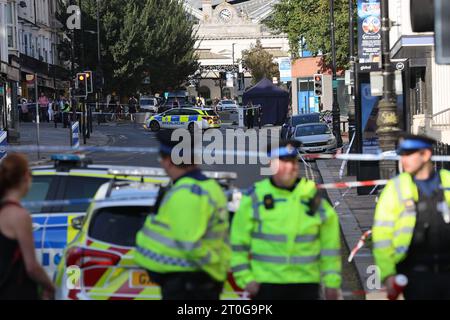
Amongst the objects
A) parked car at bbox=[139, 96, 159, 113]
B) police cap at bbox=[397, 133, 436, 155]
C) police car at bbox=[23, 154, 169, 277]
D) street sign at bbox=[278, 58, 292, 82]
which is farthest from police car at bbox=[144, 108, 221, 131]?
police cap at bbox=[397, 133, 436, 155]

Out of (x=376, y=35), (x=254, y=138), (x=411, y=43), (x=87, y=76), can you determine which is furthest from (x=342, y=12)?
(x=376, y=35)

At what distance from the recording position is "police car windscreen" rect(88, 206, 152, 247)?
7.95 metres

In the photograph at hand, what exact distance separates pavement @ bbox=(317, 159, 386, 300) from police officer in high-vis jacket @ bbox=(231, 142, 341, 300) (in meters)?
3.25

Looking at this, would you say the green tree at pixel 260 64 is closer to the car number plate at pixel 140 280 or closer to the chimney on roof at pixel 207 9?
the chimney on roof at pixel 207 9

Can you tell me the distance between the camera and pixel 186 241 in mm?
6242

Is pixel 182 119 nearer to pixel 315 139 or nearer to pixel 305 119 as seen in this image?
pixel 305 119

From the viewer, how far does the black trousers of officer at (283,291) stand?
659 cm

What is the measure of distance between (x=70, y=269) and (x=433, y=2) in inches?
145

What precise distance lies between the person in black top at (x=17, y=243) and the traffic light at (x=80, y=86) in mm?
37043

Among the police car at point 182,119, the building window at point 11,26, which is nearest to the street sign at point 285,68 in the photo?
the police car at point 182,119

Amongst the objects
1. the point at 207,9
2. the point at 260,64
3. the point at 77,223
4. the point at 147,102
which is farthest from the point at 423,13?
the point at 207,9

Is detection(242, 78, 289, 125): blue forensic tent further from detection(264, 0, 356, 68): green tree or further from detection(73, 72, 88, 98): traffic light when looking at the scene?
detection(73, 72, 88, 98): traffic light

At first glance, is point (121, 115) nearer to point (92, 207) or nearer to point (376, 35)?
point (376, 35)

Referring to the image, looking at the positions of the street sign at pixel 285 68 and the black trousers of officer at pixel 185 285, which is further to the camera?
the street sign at pixel 285 68
